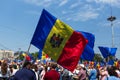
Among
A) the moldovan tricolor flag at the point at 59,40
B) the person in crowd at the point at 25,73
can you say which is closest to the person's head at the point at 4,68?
the moldovan tricolor flag at the point at 59,40

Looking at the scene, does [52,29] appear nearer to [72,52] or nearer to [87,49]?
[72,52]

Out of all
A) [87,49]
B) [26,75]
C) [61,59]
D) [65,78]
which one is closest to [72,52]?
[61,59]

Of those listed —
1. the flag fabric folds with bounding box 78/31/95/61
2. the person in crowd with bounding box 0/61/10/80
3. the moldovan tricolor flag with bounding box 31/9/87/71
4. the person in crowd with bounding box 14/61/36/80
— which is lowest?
the person in crowd with bounding box 14/61/36/80

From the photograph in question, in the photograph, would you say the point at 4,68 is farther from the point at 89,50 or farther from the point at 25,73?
the point at 89,50

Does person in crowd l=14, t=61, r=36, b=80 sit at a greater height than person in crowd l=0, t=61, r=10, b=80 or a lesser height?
lesser

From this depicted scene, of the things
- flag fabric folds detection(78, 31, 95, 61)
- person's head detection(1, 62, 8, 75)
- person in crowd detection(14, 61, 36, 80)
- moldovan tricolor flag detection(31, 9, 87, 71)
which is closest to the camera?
person in crowd detection(14, 61, 36, 80)

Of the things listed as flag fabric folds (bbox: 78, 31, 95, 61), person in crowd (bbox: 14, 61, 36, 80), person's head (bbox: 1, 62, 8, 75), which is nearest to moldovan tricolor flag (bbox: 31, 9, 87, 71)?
person in crowd (bbox: 14, 61, 36, 80)

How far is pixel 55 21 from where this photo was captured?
41.2 ft

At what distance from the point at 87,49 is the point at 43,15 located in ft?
30.5

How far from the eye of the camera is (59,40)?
12422 millimetres

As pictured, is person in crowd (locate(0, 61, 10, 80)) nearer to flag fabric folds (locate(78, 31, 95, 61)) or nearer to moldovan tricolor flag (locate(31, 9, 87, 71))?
moldovan tricolor flag (locate(31, 9, 87, 71))

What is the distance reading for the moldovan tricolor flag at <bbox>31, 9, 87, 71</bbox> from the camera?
1217cm

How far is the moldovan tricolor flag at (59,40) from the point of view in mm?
12172

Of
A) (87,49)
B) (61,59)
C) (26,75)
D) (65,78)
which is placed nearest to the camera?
(26,75)
